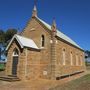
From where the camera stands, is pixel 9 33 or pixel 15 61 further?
pixel 9 33

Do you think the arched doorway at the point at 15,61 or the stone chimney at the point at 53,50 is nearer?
the arched doorway at the point at 15,61

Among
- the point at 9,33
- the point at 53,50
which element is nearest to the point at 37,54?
the point at 53,50

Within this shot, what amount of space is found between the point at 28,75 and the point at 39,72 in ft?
9.52

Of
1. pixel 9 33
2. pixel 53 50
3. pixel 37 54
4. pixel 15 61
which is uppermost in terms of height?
pixel 9 33

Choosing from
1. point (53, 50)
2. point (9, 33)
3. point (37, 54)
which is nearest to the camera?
point (53, 50)

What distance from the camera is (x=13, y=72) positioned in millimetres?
25531

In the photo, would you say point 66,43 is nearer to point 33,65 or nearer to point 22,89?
point 33,65

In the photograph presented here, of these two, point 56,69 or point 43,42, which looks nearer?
Result: point 56,69

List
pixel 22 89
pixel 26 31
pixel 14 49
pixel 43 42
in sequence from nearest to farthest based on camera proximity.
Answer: pixel 22 89
pixel 14 49
pixel 43 42
pixel 26 31

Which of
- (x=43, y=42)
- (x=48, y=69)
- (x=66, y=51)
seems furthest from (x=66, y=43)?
(x=48, y=69)

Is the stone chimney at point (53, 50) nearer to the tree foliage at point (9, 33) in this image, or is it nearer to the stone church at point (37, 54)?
the stone church at point (37, 54)

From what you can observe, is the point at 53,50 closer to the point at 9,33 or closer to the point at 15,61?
the point at 15,61

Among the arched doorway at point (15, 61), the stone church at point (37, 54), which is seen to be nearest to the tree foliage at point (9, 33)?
the stone church at point (37, 54)

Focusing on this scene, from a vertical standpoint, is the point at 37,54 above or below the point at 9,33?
below
